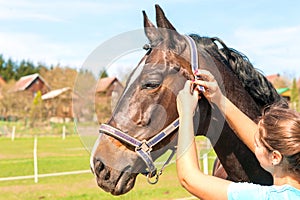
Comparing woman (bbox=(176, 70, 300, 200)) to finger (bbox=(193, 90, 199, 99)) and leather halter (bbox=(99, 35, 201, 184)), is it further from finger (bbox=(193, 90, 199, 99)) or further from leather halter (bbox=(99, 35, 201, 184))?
leather halter (bbox=(99, 35, 201, 184))

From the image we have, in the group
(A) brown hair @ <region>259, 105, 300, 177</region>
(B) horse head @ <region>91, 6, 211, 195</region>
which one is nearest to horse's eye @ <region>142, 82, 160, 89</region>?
(B) horse head @ <region>91, 6, 211, 195</region>

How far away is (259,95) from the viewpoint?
2.79 metres

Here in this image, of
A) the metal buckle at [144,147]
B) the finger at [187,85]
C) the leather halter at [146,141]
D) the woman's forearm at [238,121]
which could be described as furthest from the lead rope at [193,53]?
the metal buckle at [144,147]

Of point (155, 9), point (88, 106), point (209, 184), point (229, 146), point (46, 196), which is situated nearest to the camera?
point (209, 184)

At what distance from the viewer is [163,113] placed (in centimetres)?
235

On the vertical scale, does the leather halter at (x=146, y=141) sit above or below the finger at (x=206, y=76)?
below

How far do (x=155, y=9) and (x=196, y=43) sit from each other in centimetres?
37

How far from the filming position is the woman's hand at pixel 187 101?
1.94m

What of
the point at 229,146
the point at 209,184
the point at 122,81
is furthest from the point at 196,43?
the point at 209,184

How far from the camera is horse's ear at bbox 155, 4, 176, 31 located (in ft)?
8.13

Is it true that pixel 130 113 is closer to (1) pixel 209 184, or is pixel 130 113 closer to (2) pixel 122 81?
(2) pixel 122 81

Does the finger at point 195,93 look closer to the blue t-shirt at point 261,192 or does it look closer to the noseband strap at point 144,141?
the noseband strap at point 144,141

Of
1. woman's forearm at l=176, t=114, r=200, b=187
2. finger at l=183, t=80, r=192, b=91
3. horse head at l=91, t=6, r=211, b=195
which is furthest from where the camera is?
horse head at l=91, t=6, r=211, b=195

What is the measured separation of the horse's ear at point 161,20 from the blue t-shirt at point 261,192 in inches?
45.3
